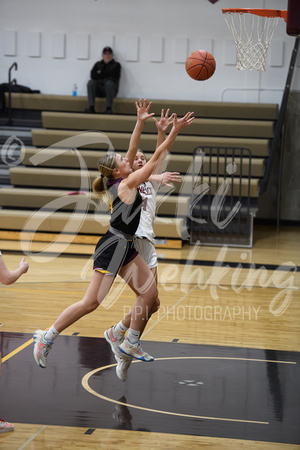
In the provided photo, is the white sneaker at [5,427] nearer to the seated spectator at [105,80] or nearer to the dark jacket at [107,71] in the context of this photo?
the seated spectator at [105,80]

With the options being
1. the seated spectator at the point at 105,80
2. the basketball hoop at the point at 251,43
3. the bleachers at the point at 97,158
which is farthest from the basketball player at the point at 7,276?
the seated spectator at the point at 105,80

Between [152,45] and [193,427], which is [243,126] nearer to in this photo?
[152,45]

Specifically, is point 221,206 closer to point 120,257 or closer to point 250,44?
point 250,44

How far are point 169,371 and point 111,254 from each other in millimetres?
1118

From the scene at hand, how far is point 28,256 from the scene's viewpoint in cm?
950

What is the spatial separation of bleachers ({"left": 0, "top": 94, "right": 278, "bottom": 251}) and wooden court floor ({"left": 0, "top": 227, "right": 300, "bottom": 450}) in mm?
2240

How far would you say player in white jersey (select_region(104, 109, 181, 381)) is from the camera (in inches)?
187

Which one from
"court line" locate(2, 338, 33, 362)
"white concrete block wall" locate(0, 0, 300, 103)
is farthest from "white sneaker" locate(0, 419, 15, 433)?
"white concrete block wall" locate(0, 0, 300, 103)

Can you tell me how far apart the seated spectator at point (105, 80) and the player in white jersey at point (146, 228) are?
758cm

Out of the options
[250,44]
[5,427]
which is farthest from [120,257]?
[250,44]

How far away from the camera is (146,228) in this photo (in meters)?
5.16

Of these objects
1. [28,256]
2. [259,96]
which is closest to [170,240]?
[28,256]

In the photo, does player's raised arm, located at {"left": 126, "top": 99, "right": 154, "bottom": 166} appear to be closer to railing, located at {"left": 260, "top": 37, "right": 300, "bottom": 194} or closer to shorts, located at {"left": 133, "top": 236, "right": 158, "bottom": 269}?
shorts, located at {"left": 133, "top": 236, "right": 158, "bottom": 269}

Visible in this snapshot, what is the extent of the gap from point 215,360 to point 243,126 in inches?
297
